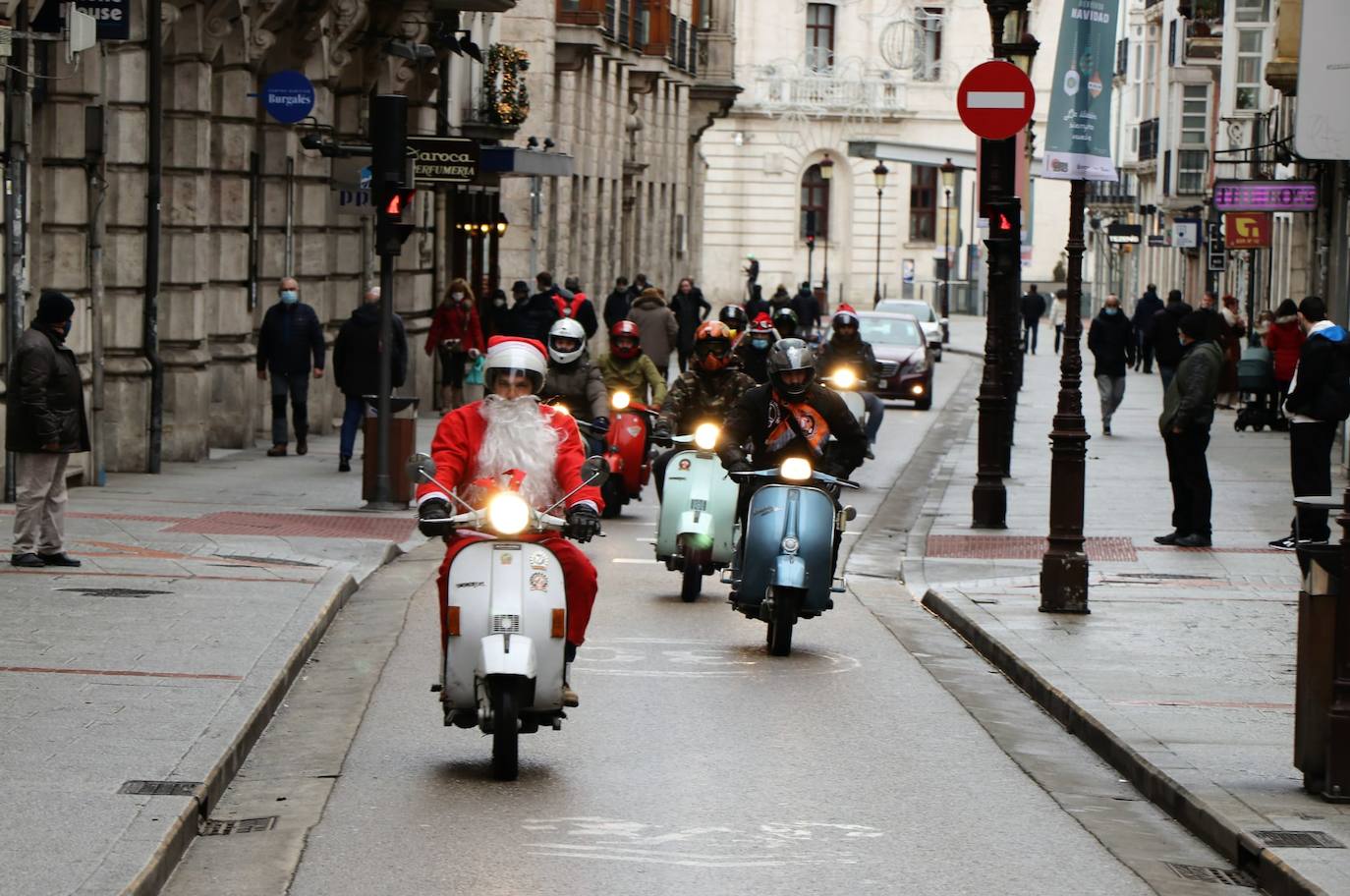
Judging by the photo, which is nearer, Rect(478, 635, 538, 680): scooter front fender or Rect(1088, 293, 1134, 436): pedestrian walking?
Rect(478, 635, 538, 680): scooter front fender

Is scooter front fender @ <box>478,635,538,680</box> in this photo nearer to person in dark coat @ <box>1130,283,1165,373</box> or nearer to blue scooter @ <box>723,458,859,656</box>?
blue scooter @ <box>723,458,859,656</box>

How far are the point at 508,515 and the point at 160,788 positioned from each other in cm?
169

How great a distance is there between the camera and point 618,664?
12.7 meters

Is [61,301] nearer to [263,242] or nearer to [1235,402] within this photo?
[263,242]

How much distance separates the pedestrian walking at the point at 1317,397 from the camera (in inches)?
714

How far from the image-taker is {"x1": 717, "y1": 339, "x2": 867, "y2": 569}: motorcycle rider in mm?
13766

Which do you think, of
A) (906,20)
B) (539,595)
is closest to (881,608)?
(539,595)

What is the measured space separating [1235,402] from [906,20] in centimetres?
5693

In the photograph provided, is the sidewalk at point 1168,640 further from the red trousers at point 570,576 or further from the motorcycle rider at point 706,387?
the red trousers at point 570,576

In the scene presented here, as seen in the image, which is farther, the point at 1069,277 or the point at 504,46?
the point at 504,46

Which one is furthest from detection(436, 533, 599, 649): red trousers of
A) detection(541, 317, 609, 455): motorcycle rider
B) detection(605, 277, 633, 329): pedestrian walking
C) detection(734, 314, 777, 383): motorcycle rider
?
detection(605, 277, 633, 329): pedestrian walking

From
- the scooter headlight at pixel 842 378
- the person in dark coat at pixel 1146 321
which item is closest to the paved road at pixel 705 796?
the scooter headlight at pixel 842 378

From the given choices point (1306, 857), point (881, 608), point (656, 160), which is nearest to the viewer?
point (1306, 857)

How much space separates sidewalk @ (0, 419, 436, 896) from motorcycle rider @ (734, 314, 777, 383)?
323cm
